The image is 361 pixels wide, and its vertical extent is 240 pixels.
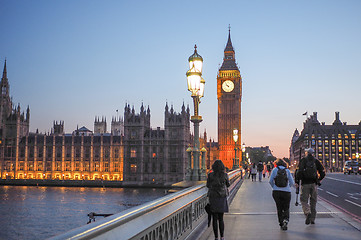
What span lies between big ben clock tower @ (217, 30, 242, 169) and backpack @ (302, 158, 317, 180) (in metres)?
129

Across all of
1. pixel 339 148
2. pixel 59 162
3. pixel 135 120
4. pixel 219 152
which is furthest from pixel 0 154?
pixel 339 148

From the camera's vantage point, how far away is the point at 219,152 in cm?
14262

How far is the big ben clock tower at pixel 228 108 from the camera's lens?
463 feet

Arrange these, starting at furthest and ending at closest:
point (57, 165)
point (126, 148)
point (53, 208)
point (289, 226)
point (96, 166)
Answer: point (57, 165) → point (96, 166) → point (126, 148) → point (53, 208) → point (289, 226)

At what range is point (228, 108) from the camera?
145250 millimetres

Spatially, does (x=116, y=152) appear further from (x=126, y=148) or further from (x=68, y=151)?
(x=68, y=151)

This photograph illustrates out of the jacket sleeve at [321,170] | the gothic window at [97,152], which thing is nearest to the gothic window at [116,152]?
the gothic window at [97,152]

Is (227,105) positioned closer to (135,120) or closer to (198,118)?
(135,120)

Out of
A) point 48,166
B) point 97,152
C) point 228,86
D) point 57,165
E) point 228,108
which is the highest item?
point 228,86

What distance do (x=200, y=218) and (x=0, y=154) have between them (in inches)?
5680

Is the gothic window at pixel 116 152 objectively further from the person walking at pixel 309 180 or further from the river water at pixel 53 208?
the person walking at pixel 309 180

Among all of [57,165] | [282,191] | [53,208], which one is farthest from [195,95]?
[57,165]

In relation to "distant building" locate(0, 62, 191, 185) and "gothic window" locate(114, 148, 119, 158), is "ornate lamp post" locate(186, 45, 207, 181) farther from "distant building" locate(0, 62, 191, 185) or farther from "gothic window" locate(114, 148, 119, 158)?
"gothic window" locate(114, 148, 119, 158)

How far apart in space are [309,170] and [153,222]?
6.76m
